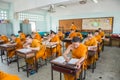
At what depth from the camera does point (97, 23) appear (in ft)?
28.5

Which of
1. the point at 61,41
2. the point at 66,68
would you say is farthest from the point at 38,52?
Answer: the point at 61,41

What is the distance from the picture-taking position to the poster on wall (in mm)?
8131

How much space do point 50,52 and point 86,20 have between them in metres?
5.76

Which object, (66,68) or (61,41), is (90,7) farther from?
(66,68)

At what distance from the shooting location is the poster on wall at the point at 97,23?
813 cm

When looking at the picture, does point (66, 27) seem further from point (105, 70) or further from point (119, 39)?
point (105, 70)

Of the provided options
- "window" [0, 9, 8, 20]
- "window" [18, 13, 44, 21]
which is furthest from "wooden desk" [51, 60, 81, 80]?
"window" [18, 13, 44, 21]

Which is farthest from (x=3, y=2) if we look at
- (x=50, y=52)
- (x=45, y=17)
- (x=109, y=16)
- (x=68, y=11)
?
(x=109, y=16)

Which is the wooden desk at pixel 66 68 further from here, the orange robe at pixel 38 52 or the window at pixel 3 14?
the window at pixel 3 14

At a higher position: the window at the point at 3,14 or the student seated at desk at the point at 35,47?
the window at the point at 3,14

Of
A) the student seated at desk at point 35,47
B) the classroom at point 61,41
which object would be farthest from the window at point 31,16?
the student seated at desk at point 35,47

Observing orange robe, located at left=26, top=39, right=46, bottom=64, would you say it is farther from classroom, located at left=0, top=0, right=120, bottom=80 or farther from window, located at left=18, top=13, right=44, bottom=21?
window, located at left=18, top=13, right=44, bottom=21

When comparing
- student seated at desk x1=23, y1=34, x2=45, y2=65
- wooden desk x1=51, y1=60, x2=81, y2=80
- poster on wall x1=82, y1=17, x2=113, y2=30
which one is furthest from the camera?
poster on wall x1=82, y1=17, x2=113, y2=30

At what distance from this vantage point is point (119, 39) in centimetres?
715
